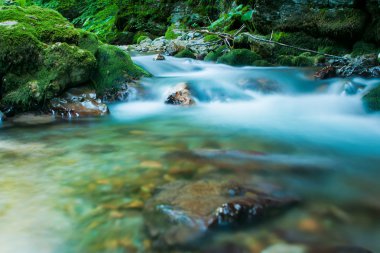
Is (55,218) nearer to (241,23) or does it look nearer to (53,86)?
(53,86)

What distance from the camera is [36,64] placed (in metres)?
5.26

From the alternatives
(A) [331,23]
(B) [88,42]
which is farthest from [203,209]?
(A) [331,23]

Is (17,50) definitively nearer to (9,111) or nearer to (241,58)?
(9,111)

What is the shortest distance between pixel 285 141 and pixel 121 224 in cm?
236

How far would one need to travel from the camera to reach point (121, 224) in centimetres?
195

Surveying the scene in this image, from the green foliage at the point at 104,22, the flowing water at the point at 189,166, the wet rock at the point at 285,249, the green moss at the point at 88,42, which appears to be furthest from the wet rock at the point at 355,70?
the green foliage at the point at 104,22

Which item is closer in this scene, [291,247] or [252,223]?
[291,247]

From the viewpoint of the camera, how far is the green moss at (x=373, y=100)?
195 inches

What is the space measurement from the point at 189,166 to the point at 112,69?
3.90 meters

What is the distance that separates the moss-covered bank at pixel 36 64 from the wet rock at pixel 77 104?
4.7 inches

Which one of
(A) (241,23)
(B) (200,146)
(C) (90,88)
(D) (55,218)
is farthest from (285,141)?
(A) (241,23)

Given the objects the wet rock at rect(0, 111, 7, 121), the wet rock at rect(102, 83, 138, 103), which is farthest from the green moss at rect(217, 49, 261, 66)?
the wet rock at rect(0, 111, 7, 121)

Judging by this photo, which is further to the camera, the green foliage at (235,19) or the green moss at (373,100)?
the green foliage at (235,19)

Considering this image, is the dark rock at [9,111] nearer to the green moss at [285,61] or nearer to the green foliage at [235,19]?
the green moss at [285,61]
